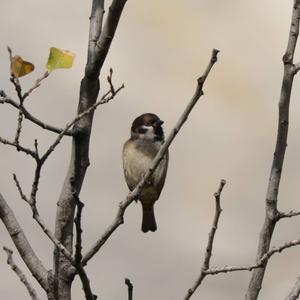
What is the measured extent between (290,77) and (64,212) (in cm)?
82

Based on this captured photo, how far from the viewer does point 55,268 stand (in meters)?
2.58

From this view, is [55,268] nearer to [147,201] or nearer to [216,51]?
[216,51]

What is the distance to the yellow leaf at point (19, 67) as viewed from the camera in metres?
2.38

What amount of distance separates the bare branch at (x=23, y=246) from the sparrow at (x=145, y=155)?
6.92 feet

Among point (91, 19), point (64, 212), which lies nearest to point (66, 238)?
point (64, 212)

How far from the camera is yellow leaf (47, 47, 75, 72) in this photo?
2.40 meters

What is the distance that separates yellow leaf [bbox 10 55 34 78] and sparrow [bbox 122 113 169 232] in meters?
2.31

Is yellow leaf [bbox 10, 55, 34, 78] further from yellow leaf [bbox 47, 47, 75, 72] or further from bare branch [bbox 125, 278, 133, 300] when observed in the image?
bare branch [bbox 125, 278, 133, 300]

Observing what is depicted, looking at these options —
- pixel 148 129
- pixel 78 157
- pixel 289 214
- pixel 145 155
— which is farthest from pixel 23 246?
pixel 148 129

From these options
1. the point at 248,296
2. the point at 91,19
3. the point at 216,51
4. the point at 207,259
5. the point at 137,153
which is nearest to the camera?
the point at 216,51

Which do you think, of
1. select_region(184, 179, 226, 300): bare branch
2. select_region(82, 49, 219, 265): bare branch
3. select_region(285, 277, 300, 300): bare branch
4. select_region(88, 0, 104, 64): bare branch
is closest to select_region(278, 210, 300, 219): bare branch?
select_region(285, 277, 300, 300): bare branch

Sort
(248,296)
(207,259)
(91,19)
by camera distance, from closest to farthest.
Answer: (207,259) → (248,296) → (91,19)

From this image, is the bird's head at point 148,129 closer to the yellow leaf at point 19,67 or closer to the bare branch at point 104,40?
the bare branch at point 104,40

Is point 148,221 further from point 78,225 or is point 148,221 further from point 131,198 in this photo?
point 78,225
